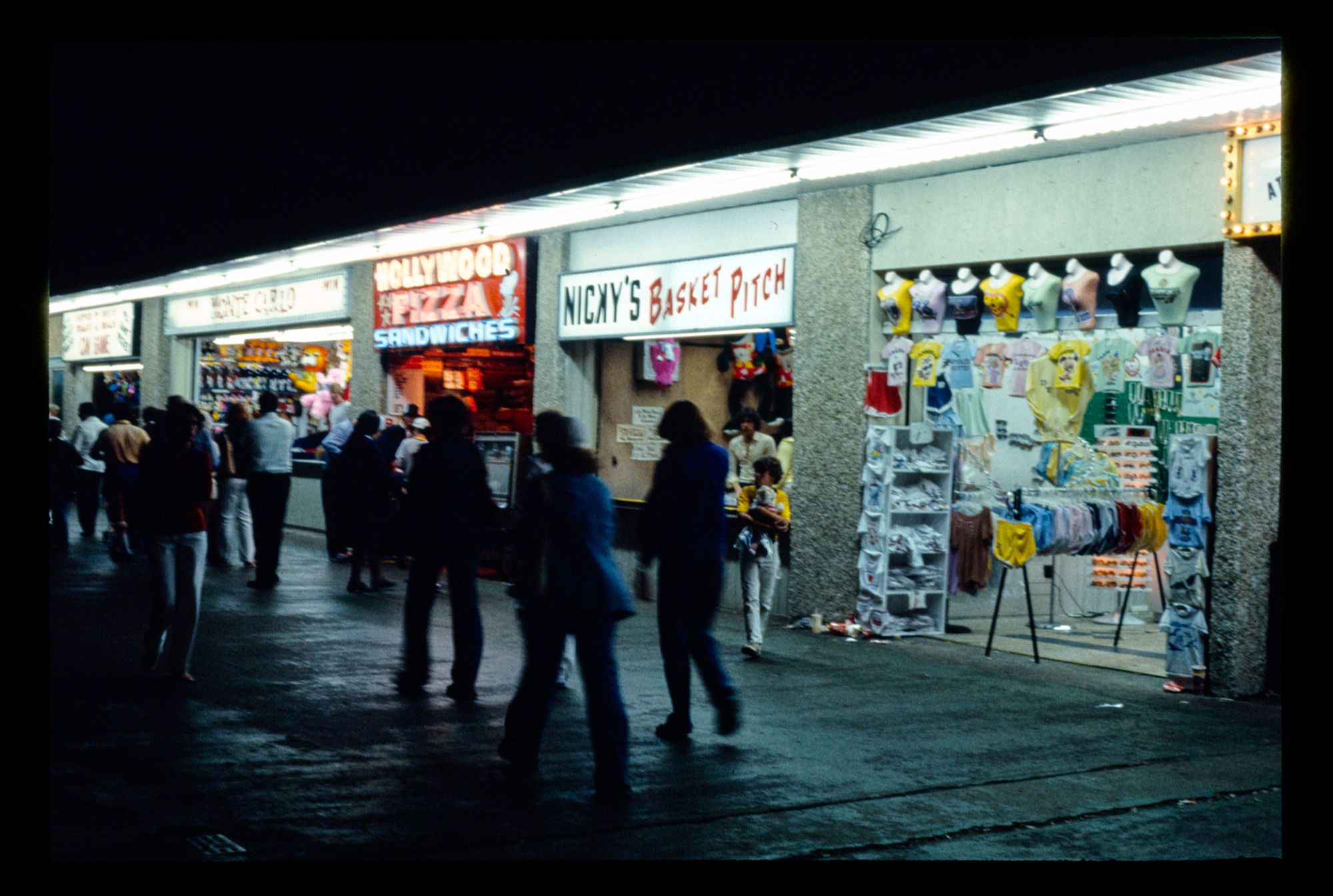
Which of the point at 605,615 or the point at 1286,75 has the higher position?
the point at 1286,75

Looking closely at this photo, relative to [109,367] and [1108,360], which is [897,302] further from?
[109,367]

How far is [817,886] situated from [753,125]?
5794mm

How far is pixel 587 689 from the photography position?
→ 21.8 ft

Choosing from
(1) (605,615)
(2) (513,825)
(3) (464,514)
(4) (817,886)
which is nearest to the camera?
(4) (817,886)

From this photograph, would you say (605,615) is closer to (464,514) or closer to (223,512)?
(464,514)

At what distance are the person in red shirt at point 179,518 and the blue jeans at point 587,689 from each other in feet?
10.2

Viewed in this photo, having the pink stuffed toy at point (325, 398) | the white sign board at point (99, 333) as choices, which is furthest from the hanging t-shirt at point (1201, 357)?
the white sign board at point (99, 333)

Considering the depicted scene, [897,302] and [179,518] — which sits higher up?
[897,302]

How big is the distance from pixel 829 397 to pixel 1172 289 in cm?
345

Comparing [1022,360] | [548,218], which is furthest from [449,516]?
[548,218]

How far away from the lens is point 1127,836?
6281 millimetres

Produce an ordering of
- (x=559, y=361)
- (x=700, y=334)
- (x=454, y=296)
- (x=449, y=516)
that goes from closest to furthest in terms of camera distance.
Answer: (x=449, y=516)
(x=700, y=334)
(x=559, y=361)
(x=454, y=296)

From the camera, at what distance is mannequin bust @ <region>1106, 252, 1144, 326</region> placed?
34.5ft

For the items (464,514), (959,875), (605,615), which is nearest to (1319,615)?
(959,875)
